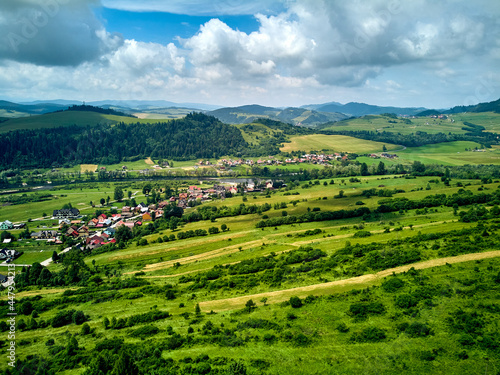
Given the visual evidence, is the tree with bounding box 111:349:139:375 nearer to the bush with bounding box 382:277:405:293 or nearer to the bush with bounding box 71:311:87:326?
the bush with bounding box 71:311:87:326

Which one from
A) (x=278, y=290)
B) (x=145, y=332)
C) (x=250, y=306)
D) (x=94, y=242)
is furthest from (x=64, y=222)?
(x=250, y=306)

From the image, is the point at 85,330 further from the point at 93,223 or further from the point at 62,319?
the point at 93,223

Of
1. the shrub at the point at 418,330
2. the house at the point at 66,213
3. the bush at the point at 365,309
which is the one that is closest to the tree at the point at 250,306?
the bush at the point at 365,309

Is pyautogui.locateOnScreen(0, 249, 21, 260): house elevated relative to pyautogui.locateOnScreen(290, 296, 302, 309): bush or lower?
lower

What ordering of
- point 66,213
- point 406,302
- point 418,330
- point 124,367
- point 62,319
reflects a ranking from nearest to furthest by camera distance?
point 124,367
point 418,330
point 406,302
point 62,319
point 66,213

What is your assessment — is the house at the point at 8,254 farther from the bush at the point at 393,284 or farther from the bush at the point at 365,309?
the bush at the point at 393,284

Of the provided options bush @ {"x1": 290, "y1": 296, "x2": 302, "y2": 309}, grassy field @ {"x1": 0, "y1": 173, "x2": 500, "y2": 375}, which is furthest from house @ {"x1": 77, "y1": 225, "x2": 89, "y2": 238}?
bush @ {"x1": 290, "y1": 296, "x2": 302, "y2": 309}
